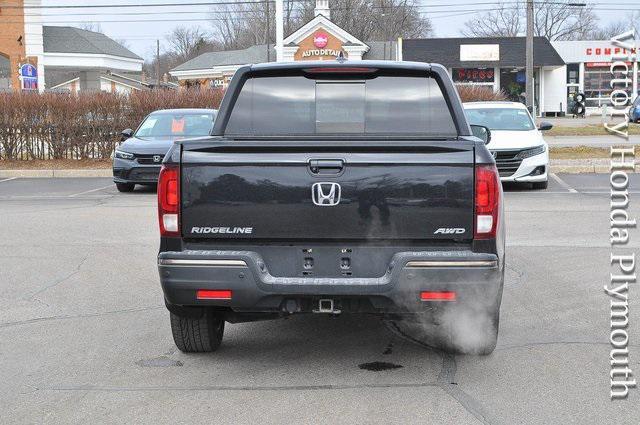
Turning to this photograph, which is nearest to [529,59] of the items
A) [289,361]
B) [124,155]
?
[124,155]

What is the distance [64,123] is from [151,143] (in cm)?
634

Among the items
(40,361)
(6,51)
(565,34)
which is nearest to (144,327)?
(40,361)

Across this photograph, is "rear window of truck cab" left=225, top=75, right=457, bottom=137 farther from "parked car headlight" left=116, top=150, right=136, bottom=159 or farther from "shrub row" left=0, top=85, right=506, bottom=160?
"shrub row" left=0, top=85, right=506, bottom=160

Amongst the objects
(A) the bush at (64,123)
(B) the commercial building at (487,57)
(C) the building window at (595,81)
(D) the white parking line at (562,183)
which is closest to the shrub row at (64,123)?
(A) the bush at (64,123)

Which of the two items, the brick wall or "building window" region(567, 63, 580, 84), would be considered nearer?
the brick wall

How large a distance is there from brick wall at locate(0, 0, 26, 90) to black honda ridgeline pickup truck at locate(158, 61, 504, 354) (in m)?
43.0

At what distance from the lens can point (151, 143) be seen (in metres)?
16.7

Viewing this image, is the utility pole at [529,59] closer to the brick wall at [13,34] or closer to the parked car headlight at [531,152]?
the parked car headlight at [531,152]

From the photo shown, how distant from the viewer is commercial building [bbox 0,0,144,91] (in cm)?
4559

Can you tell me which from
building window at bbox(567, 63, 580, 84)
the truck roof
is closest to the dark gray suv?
the truck roof

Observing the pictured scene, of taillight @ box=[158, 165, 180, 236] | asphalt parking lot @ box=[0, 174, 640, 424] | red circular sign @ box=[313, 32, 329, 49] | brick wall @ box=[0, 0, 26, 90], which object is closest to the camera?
asphalt parking lot @ box=[0, 174, 640, 424]

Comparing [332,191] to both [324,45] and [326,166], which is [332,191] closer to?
[326,166]

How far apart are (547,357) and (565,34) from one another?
95.5 meters

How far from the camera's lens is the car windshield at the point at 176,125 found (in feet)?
57.3
